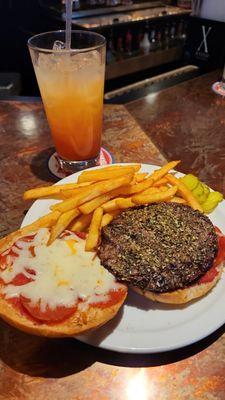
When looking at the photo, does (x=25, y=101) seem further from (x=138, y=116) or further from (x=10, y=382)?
(x=10, y=382)

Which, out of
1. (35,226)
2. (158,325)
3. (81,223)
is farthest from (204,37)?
(158,325)

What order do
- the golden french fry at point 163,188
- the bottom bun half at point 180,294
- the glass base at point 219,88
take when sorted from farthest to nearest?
the glass base at point 219,88
the golden french fry at point 163,188
the bottom bun half at point 180,294

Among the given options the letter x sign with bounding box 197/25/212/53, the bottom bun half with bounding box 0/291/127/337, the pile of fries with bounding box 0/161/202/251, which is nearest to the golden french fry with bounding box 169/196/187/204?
the pile of fries with bounding box 0/161/202/251

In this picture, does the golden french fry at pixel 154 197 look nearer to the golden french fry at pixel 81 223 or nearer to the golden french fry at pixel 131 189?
the golden french fry at pixel 131 189

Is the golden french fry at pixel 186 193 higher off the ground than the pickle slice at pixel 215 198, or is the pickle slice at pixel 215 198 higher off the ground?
the golden french fry at pixel 186 193

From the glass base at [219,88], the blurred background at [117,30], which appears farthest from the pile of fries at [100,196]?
the blurred background at [117,30]

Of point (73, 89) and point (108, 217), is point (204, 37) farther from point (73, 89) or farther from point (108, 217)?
point (108, 217)

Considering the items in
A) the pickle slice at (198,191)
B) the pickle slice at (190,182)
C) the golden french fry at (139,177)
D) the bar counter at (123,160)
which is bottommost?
the bar counter at (123,160)
